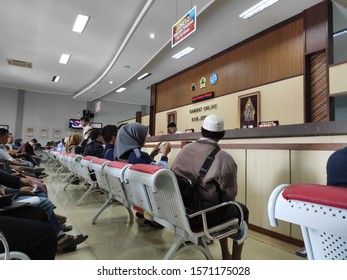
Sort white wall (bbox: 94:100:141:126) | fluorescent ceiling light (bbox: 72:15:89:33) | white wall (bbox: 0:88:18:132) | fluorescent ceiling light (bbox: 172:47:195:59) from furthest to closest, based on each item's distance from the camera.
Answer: white wall (bbox: 94:100:141:126) → white wall (bbox: 0:88:18:132) → fluorescent ceiling light (bbox: 172:47:195:59) → fluorescent ceiling light (bbox: 72:15:89:33)

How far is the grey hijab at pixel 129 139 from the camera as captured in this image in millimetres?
2258

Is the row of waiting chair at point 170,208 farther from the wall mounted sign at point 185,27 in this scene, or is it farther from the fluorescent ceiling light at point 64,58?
the fluorescent ceiling light at point 64,58

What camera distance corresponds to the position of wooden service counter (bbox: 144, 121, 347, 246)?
1.77 meters

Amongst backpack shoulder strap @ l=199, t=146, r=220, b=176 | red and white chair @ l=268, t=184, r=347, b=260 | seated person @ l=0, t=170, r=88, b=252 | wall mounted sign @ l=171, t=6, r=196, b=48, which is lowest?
seated person @ l=0, t=170, r=88, b=252

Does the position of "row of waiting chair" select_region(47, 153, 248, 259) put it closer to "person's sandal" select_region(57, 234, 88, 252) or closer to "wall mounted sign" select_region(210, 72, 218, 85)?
"person's sandal" select_region(57, 234, 88, 252)

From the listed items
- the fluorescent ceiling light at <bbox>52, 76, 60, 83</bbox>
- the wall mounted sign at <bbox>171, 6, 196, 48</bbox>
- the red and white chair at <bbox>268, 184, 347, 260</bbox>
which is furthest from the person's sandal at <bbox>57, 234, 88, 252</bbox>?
the fluorescent ceiling light at <bbox>52, 76, 60, 83</bbox>

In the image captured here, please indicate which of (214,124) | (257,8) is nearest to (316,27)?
(257,8)

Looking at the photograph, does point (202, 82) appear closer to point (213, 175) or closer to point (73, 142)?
point (73, 142)

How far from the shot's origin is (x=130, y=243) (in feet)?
6.75

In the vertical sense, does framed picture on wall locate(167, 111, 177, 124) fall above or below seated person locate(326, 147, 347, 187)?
above

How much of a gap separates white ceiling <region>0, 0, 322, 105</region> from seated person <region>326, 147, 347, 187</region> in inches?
152

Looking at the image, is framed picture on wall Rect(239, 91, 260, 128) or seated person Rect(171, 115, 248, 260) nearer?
seated person Rect(171, 115, 248, 260)

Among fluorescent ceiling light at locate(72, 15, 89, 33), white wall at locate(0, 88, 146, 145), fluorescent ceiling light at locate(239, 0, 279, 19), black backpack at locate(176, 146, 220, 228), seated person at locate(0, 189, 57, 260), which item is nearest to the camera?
seated person at locate(0, 189, 57, 260)
